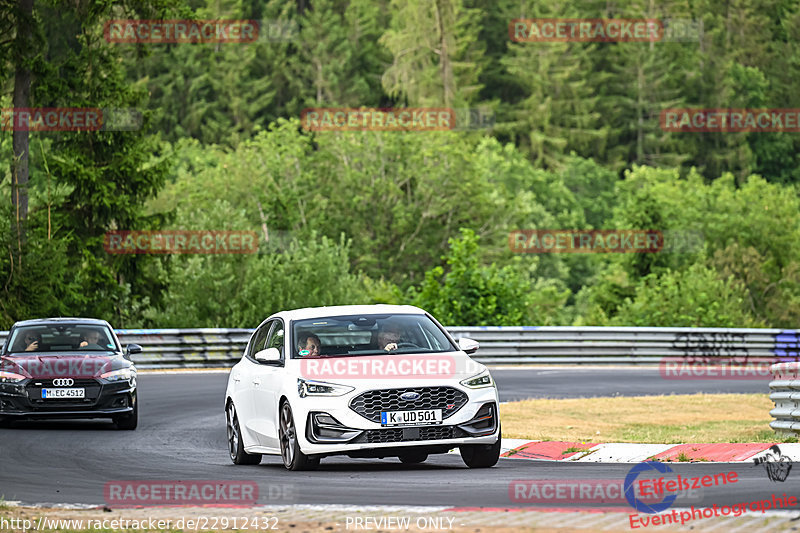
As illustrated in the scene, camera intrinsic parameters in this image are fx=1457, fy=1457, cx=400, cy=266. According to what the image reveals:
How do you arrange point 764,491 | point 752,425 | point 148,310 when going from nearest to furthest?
point 764,491 < point 752,425 < point 148,310

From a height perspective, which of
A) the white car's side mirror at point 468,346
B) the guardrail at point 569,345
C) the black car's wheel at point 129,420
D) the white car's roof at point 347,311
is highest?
the white car's roof at point 347,311

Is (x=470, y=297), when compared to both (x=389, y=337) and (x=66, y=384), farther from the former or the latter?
(x=389, y=337)

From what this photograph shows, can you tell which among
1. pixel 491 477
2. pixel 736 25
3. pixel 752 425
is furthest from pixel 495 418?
pixel 736 25

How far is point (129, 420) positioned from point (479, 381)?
7.37 meters

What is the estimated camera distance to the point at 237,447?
48.1 ft

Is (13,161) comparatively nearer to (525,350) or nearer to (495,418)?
(525,350)

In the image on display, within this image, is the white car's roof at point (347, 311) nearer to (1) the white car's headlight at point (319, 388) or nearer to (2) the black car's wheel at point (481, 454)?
(1) the white car's headlight at point (319, 388)

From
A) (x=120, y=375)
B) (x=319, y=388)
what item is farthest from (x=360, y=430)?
(x=120, y=375)

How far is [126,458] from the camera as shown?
1505cm

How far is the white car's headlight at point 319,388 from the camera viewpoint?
12.9 meters

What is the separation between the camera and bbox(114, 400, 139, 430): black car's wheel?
62.6 feet

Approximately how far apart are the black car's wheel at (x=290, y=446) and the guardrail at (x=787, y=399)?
509 cm

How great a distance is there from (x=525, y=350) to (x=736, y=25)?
7946 cm

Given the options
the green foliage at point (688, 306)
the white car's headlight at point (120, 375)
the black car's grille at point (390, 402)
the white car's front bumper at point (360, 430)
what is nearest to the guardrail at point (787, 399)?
the white car's front bumper at point (360, 430)
